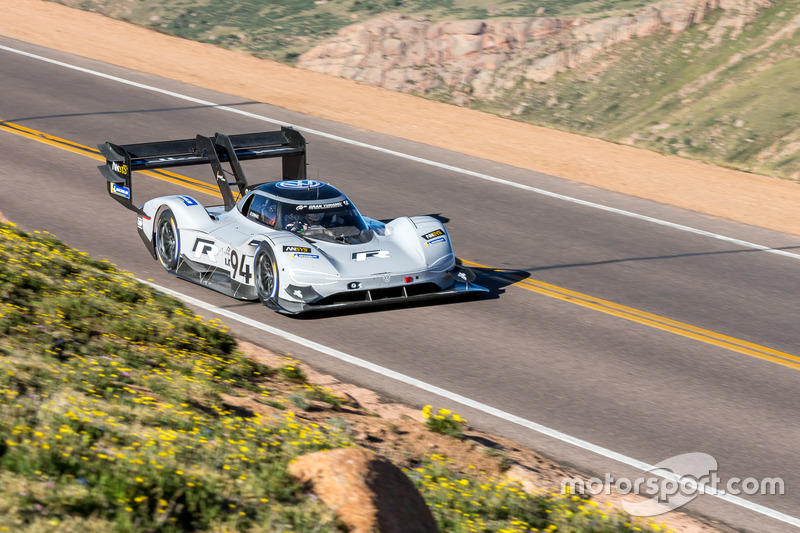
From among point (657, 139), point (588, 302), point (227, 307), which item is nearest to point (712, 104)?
point (657, 139)

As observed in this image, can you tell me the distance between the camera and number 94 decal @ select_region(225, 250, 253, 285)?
38.5 ft

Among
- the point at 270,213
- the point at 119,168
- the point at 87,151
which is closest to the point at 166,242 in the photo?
the point at 119,168

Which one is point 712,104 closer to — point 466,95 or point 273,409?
point 466,95

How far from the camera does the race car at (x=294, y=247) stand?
1120cm

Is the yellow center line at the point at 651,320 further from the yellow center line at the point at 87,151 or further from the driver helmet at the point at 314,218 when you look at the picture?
the yellow center line at the point at 87,151

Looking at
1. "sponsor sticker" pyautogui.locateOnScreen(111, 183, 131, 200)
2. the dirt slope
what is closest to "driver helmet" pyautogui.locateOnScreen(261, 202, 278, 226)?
"sponsor sticker" pyautogui.locateOnScreen(111, 183, 131, 200)

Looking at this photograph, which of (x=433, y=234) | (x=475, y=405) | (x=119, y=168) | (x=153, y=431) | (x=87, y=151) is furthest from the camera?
(x=87, y=151)

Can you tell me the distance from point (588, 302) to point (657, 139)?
972cm

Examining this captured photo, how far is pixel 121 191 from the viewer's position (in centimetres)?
1357

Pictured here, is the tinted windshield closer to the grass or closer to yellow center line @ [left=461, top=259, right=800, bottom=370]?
the grass

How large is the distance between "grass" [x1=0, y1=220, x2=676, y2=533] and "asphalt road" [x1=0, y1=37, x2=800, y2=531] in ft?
4.09

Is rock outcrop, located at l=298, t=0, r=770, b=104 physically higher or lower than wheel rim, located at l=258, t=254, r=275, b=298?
higher

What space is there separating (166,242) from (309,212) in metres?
2.30

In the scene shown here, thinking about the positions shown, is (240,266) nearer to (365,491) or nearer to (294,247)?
(294,247)
